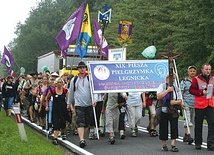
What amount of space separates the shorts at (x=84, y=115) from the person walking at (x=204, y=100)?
2.54 meters

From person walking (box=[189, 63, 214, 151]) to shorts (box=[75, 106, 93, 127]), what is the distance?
2535 mm

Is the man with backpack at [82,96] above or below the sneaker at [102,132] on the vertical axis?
above

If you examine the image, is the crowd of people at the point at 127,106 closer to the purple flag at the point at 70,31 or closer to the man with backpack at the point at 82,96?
the man with backpack at the point at 82,96

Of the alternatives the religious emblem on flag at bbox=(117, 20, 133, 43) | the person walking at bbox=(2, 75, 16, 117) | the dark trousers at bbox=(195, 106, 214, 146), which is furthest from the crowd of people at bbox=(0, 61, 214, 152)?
the religious emblem on flag at bbox=(117, 20, 133, 43)

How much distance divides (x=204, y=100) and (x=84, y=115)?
2.86 metres

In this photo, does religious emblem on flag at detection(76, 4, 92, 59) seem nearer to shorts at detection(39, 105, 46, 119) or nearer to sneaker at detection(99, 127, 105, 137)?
shorts at detection(39, 105, 46, 119)

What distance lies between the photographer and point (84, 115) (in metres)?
11.2

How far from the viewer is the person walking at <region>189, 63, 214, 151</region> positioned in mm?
10305

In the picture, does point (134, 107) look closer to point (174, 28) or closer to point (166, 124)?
point (166, 124)

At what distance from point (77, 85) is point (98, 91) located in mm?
878

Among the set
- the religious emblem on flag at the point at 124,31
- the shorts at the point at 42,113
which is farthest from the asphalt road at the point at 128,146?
the religious emblem on flag at the point at 124,31

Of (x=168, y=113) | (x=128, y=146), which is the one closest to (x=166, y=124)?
(x=168, y=113)

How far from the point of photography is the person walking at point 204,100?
10.3 meters

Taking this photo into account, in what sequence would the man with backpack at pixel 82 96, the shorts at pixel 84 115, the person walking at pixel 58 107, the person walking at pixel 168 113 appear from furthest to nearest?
the person walking at pixel 58 107 < the man with backpack at pixel 82 96 < the shorts at pixel 84 115 < the person walking at pixel 168 113
